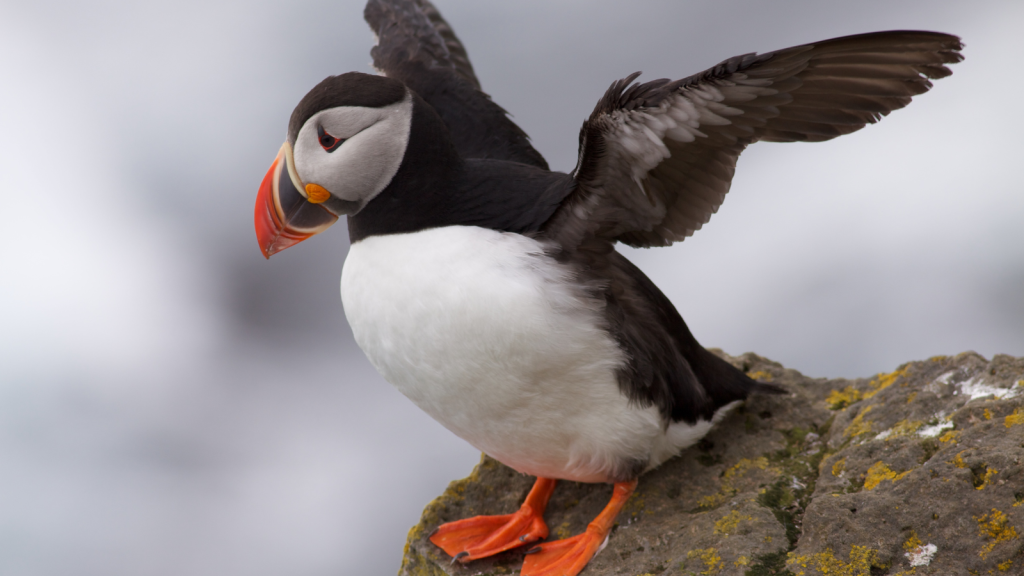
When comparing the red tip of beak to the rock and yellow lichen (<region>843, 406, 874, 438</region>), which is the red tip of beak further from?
yellow lichen (<region>843, 406, 874, 438</region>)

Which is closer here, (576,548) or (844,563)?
(844,563)

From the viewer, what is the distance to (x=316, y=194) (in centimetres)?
278

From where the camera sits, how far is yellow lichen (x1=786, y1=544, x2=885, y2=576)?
8.20ft

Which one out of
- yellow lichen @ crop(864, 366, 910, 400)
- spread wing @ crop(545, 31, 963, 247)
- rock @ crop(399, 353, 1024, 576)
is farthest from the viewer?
yellow lichen @ crop(864, 366, 910, 400)

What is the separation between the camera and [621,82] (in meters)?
2.39

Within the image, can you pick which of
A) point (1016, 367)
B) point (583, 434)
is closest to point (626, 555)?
point (583, 434)

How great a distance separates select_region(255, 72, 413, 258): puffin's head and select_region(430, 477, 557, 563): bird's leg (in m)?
1.39

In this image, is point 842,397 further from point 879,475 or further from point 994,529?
point 994,529

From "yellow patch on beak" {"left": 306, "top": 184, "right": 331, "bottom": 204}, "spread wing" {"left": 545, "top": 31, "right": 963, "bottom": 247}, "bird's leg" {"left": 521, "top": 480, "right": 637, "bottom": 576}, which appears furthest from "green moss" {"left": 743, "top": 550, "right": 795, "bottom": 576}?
"yellow patch on beak" {"left": 306, "top": 184, "right": 331, "bottom": 204}

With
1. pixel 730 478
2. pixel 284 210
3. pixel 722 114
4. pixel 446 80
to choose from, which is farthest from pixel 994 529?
pixel 446 80

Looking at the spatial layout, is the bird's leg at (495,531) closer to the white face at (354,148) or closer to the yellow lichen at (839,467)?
the yellow lichen at (839,467)

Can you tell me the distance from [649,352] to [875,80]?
1.16m

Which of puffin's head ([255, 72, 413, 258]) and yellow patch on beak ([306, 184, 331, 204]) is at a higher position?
puffin's head ([255, 72, 413, 258])

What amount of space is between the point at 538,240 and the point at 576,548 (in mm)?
1197
